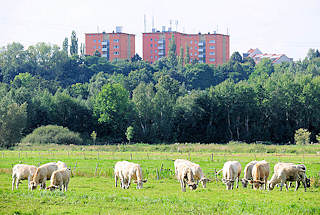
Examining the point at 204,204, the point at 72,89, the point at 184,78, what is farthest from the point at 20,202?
the point at 184,78

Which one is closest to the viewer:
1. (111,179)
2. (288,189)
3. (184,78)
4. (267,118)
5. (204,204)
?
(204,204)

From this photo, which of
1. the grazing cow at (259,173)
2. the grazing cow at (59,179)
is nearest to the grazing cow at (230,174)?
the grazing cow at (259,173)

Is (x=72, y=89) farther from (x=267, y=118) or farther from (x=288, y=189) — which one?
(x=288, y=189)

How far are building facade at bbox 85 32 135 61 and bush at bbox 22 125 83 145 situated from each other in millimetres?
89195

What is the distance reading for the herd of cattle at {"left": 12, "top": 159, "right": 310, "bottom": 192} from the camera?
27.1m

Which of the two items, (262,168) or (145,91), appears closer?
(262,168)

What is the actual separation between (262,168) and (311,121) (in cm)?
6367

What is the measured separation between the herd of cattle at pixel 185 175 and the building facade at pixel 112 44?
13706 cm

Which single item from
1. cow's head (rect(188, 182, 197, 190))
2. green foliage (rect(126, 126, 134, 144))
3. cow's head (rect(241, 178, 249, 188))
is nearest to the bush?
green foliage (rect(126, 126, 134, 144))

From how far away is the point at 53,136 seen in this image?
76.4 meters

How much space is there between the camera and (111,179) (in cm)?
3419

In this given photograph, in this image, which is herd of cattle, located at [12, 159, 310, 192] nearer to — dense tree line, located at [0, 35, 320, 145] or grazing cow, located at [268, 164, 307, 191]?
grazing cow, located at [268, 164, 307, 191]

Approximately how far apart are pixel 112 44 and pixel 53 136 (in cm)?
9463

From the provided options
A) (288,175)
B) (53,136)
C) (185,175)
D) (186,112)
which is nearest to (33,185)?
(185,175)
